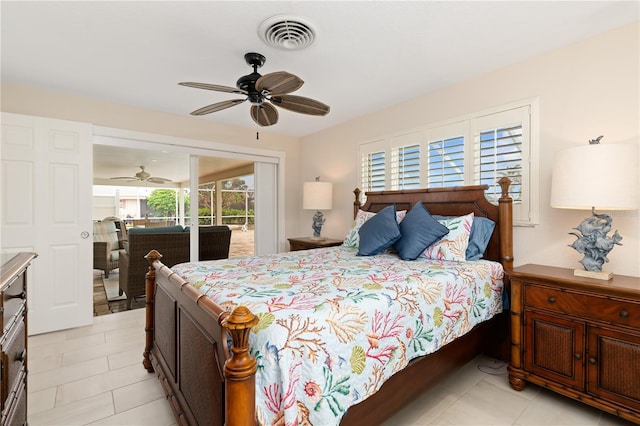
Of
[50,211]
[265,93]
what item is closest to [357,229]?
[265,93]

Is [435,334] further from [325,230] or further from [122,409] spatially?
[325,230]

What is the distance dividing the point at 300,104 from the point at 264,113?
0.36m

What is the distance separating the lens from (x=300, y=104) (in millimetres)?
2375


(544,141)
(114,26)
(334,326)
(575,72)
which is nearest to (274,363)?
(334,326)

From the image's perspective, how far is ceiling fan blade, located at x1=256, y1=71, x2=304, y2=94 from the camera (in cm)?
185

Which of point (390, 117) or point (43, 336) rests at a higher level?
point (390, 117)

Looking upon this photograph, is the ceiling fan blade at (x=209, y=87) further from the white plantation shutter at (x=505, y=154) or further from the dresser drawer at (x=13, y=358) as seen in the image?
the white plantation shutter at (x=505, y=154)

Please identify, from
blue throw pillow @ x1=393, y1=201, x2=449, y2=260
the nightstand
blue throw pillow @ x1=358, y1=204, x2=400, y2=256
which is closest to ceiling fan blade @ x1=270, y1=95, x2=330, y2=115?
blue throw pillow @ x1=358, y1=204, x2=400, y2=256

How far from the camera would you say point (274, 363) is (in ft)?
3.63

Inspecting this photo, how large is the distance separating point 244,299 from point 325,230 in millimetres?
3327

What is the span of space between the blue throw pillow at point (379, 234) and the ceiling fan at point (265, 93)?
110 cm

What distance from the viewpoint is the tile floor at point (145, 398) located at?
1836mm

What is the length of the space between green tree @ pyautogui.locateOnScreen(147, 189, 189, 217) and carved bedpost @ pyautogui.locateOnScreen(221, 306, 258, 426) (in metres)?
3.82

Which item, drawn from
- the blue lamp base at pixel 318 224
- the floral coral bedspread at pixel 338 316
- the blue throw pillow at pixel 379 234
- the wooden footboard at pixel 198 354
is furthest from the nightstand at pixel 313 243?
the wooden footboard at pixel 198 354
